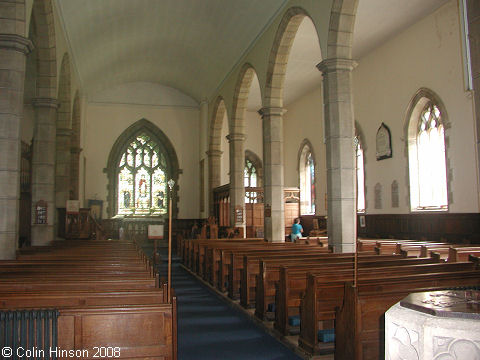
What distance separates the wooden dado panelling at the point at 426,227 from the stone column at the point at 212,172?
6.27 m

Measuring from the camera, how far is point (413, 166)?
44.5 feet

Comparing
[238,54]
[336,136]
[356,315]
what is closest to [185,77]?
[238,54]

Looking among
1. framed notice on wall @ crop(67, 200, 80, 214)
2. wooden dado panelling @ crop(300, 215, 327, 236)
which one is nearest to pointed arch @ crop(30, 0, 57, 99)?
framed notice on wall @ crop(67, 200, 80, 214)

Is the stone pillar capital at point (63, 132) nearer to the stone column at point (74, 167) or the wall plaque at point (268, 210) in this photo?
the stone column at point (74, 167)

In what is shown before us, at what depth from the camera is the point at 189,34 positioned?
48.2 ft

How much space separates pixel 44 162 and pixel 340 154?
658 centimetres

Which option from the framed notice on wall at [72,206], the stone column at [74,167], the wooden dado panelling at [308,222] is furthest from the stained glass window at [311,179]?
the framed notice on wall at [72,206]

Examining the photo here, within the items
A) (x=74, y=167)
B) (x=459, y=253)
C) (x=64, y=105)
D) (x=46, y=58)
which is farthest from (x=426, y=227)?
(x=74, y=167)

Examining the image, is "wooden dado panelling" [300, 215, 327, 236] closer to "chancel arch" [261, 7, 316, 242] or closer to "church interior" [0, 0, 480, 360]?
"church interior" [0, 0, 480, 360]

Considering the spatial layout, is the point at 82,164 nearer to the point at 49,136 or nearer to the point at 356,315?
the point at 49,136

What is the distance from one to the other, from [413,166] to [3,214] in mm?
10638

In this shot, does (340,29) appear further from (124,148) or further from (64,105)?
(124,148)

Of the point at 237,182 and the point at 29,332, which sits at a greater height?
the point at 237,182

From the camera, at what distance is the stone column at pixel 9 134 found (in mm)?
7320
